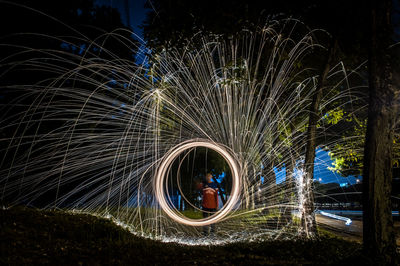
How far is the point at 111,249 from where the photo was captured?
564 centimetres

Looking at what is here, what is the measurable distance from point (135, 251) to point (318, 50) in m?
9.34

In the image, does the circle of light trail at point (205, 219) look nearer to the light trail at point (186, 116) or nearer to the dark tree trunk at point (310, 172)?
the light trail at point (186, 116)

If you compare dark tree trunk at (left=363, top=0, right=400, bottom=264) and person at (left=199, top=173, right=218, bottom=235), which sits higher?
dark tree trunk at (left=363, top=0, right=400, bottom=264)

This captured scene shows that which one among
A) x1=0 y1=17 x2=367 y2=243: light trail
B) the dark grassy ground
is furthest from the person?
the dark grassy ground

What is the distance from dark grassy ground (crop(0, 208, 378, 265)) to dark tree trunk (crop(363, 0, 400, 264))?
0.49 m

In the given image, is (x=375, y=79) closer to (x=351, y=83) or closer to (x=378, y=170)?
(x=378, y=170)

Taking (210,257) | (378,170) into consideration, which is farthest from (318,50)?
(210,257)

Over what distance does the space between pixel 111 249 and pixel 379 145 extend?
203 inches

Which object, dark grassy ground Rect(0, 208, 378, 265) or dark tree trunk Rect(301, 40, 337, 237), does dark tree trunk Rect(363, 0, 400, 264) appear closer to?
dark grassy ground Rect(0, 208, 378, 265)

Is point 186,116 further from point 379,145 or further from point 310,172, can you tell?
point 379,145

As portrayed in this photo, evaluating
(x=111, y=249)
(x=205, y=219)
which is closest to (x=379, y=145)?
(x=205, y=219)

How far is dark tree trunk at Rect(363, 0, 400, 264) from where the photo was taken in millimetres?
5098

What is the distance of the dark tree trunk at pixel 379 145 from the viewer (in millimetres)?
5098

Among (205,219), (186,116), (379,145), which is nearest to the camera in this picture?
(379,145)
